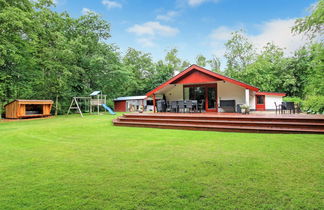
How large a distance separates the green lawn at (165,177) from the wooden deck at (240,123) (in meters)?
2.06

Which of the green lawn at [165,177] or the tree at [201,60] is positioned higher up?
the tree at [201,60]

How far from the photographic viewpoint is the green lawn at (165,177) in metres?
2.08

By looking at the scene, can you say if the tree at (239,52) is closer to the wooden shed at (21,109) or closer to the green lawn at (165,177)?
the wooden shed at (21,109)

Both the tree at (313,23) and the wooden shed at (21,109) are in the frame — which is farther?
the wooden shed at (21,109)

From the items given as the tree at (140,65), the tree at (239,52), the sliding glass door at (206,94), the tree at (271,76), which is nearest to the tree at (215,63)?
the tree at (239,52)

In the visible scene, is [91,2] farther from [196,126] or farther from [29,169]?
[29,169]

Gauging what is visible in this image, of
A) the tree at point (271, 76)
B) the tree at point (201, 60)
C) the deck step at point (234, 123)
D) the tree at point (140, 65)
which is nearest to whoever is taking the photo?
the deck step at point (234, 123)

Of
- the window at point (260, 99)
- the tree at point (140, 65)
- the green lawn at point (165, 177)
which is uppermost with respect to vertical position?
the tree at point (140, 65)

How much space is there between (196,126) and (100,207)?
6.10m

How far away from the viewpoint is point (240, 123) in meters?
7.28

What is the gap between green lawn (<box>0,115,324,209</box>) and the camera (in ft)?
6.84

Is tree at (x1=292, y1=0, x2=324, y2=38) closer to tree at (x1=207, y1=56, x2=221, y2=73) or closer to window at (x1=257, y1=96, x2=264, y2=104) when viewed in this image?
window at (x1=257, y1=96, x2=264, y2=104)

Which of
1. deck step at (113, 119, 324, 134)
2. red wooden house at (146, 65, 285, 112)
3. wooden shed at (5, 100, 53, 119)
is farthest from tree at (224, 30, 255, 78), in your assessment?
wooden shed at (5, 100, 53, 119)

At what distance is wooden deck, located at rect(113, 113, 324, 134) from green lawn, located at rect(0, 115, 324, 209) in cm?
206
